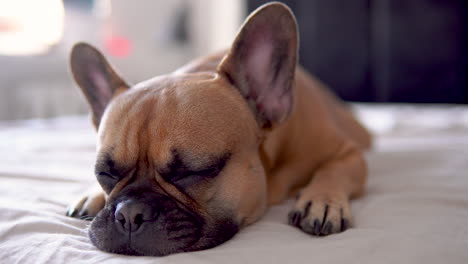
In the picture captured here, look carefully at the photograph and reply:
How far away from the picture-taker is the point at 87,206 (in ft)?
3.71

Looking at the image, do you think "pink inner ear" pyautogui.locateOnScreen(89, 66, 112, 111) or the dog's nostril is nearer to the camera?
the dog's nostril

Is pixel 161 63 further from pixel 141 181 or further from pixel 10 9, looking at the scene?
pixel 141 181

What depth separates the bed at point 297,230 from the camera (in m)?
0.80

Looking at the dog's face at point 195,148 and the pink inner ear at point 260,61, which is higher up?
the pink inner ear at point 260,61

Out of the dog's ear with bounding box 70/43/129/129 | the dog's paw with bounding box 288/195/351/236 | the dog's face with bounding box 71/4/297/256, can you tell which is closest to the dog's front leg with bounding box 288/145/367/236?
the dog's paw with bounding box 288/195/351/236

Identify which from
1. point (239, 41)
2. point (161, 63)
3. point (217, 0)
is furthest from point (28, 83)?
point (239, 41)

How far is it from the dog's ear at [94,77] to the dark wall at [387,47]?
139 inches

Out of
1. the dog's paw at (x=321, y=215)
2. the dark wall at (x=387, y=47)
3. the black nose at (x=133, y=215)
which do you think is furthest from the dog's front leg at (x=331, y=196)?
the dark wall at (x=387, y=47)

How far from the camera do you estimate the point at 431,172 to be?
1468 millimetres

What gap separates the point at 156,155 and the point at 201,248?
230 millimetres

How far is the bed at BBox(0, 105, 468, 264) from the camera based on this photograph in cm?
80

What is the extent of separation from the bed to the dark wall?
238cm

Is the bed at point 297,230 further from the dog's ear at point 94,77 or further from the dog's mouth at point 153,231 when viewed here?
the dog's ear at point 94,77

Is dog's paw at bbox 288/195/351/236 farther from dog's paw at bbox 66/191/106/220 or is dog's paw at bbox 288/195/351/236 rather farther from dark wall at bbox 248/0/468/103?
dark wall at bbox 248/0/468/103
